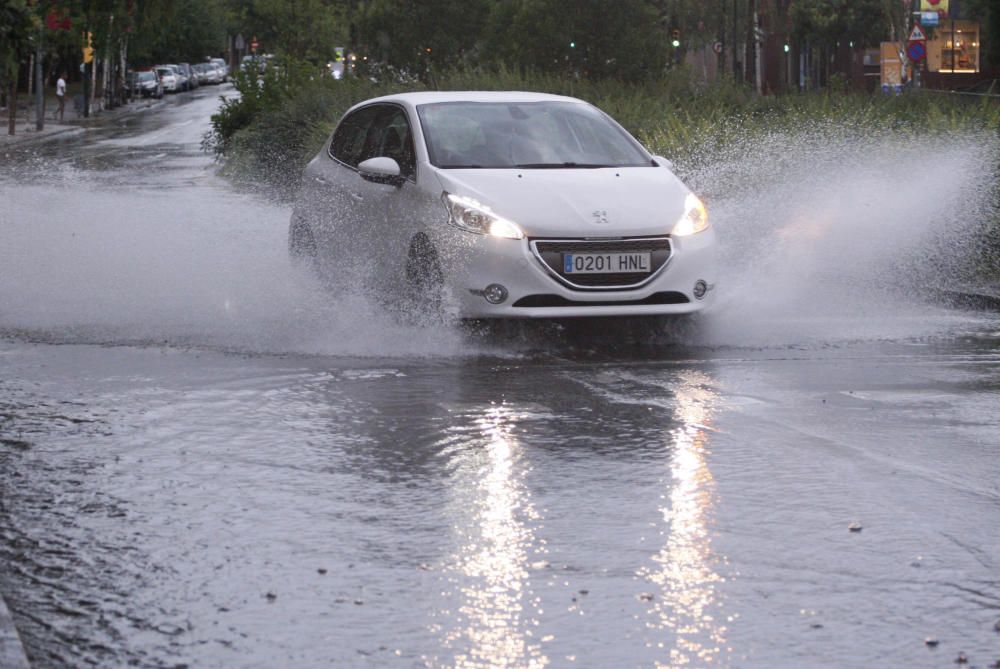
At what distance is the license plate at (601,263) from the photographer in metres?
10.6

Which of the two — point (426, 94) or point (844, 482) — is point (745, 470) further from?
point (426, 94)

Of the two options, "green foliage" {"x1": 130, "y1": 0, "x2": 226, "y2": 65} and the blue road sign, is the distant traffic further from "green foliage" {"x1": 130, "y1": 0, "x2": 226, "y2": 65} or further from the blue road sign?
the blue road sign

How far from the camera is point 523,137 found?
39.3ft

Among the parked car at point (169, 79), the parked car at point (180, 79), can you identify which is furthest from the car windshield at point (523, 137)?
the parked car at point (180, 79)

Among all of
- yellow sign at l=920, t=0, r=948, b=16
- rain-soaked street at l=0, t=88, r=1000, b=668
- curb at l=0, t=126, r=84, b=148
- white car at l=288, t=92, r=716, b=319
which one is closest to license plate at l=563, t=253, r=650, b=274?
white car at l=288, t=92, r=716, b=319

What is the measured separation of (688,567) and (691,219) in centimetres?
555

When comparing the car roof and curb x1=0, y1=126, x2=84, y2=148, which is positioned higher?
the car roof

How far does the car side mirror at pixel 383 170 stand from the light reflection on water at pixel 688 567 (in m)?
3.88

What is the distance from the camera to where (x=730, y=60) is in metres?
91.7

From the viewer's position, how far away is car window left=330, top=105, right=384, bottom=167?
12.7 meters

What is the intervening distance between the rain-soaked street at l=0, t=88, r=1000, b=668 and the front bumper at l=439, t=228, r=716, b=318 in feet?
0.90

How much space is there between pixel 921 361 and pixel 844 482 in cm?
368

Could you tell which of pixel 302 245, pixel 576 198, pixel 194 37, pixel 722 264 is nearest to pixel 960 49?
pixel 194 37

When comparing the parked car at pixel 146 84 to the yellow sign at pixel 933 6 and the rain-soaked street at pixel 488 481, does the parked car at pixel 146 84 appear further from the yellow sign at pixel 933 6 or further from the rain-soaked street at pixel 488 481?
the rain-soaked street at pixel 488 481
